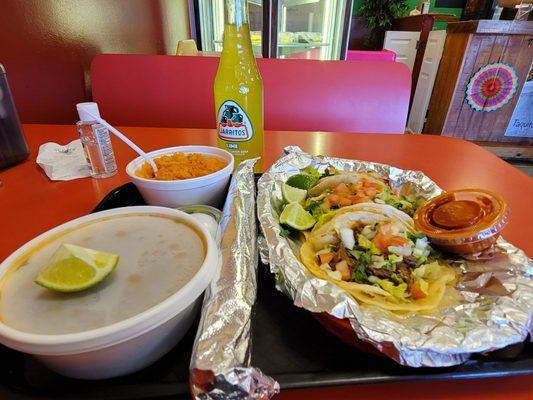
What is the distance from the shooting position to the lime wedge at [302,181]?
94 centimetres

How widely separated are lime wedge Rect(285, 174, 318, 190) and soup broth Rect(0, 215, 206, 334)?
460 millimetres

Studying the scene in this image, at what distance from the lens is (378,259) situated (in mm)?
680

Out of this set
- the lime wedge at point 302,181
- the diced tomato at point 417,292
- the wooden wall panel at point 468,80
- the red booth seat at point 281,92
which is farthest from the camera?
the wooden wall panel at point 468,80

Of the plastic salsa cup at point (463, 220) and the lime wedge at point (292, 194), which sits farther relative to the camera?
the lime wedge at point (292, 194)

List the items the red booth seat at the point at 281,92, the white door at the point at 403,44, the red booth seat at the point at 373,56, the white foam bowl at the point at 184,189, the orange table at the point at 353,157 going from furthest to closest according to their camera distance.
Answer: the white door at the point at 403,44
the red booth seat at the point at 373,56
the red booth seat at the point at 281,92
the white foam bowl at the point at 184,189
the orange table at the point at 353,157

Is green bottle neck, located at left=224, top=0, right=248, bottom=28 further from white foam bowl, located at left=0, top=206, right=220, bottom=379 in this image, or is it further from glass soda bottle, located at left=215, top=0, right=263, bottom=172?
white foam bowl, located at left=0, top=206, right=220, bottom=379

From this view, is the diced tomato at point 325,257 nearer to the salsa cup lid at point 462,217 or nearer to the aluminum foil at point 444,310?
the aluminum foil at point 444,310

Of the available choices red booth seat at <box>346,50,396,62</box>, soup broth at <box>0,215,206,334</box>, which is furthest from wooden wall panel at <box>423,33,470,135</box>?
soup broth at <box>0,215,206,334</box>

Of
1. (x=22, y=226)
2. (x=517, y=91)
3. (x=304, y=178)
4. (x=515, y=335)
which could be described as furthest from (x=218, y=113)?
(x=517, y=91)

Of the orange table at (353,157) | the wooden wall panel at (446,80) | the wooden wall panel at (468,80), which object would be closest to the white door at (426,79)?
the wooden wall panel at (446,80)

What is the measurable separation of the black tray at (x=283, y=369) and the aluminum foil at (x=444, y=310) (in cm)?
3

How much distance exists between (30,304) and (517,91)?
169 inches

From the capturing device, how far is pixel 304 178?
37.4 inches

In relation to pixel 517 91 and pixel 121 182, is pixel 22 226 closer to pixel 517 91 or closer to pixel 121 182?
pixel 121 182
